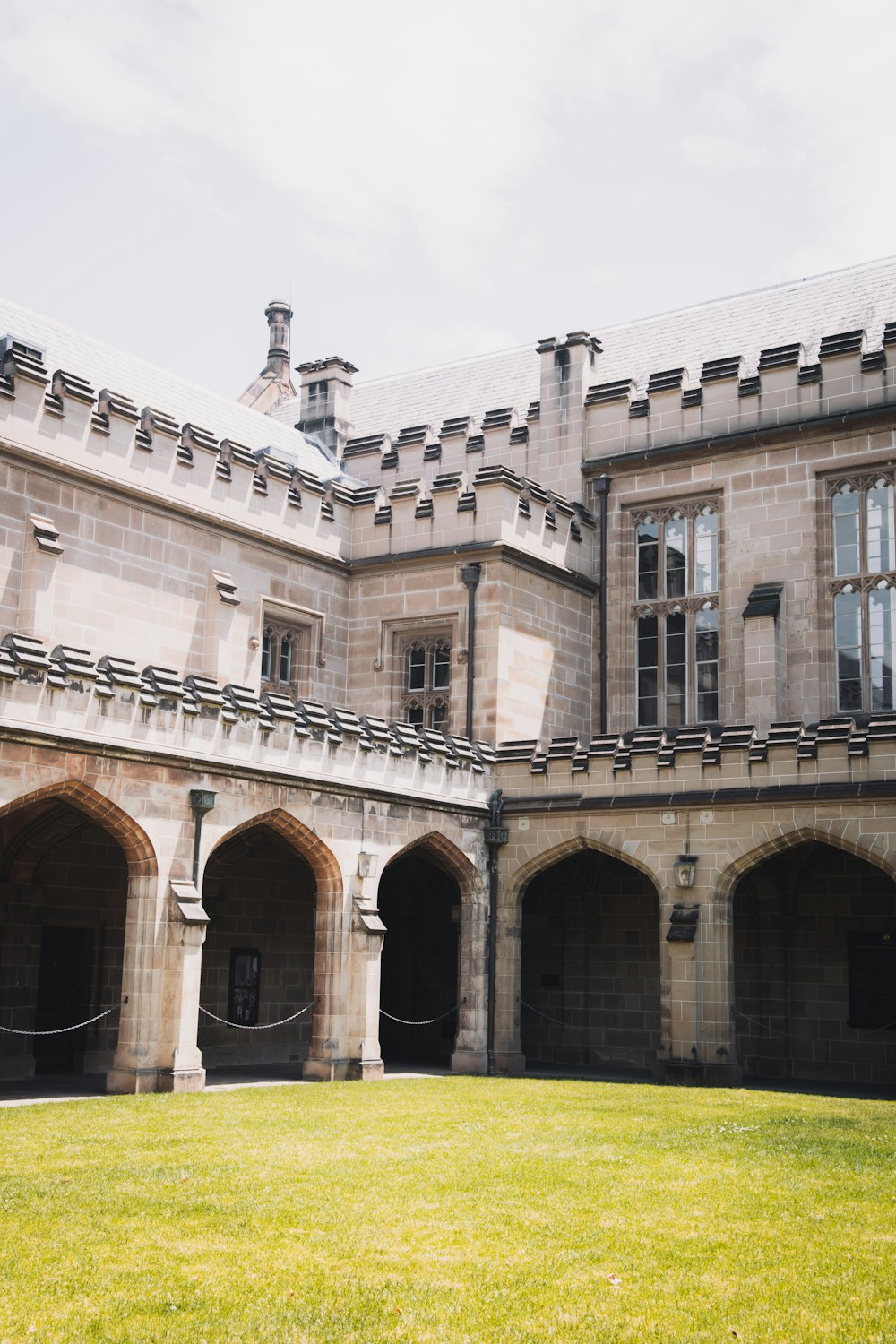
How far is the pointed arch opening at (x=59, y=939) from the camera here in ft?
60.4

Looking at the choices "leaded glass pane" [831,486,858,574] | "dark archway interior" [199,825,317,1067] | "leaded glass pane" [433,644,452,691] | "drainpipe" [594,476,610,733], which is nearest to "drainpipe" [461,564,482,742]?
"leaded glass pane" [433,644,452,691]

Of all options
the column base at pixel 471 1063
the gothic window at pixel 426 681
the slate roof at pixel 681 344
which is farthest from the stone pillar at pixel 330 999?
the slate roof at pixel 681 344

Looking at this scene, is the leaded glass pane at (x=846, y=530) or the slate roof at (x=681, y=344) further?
the slate roof at (x=681, y=344)

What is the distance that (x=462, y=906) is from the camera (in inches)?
839

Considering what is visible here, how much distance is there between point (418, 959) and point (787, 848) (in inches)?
290

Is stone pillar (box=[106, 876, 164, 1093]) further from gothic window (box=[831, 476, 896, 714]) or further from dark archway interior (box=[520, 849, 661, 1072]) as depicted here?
gothic window (box=[831, 476, 896, 714])

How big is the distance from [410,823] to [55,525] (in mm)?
6180

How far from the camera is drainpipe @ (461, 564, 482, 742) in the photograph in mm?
22781

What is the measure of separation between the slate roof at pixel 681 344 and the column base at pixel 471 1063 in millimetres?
11872

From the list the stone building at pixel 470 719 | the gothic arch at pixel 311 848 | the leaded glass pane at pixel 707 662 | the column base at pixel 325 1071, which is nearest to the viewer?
the stone building at pixel 470 719

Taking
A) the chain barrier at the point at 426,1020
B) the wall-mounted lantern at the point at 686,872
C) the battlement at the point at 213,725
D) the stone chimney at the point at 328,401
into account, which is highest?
the stone chimney at the point at 328,401

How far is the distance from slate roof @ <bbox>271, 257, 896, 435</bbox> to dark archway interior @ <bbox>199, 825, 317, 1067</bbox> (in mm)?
10654

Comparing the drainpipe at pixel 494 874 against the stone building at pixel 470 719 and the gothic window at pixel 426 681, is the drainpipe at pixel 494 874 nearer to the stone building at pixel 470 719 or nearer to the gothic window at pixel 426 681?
the stone building at pixel 470 719

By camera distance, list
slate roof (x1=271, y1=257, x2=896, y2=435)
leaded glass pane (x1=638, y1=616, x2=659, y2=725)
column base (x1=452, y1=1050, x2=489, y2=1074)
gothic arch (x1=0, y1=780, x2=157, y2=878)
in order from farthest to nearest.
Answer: slate roof (x1=271, y1=257, x2=896, y2=435), leaded glass pane (x1=638, y1=616, x2=659, y2=725), column base (x1=452, y1=1050, x2=489, y2=1074), gothic arch (x1=0, y1=780, x2=157, y2=878)
